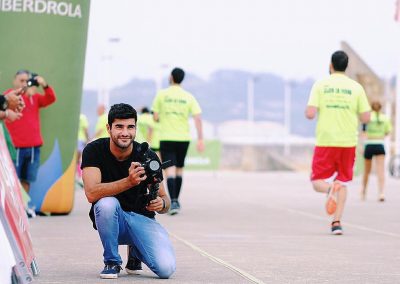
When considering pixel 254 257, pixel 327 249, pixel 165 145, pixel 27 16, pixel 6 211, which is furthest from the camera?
pixel 165 145

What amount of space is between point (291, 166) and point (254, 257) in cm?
5142

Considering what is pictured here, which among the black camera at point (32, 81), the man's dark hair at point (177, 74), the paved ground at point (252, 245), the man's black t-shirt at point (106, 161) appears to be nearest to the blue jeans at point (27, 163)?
the paved ground at point (252, 245)

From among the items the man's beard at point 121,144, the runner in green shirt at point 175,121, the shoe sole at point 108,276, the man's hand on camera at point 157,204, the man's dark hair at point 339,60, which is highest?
the man's dark hair at point 339,60

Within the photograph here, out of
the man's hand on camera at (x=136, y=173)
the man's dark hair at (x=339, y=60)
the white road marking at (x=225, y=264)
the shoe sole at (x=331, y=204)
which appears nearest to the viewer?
the man's hand on camera at (x=136, y=173)

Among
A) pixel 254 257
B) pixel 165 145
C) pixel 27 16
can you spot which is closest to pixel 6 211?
pixel 254 257

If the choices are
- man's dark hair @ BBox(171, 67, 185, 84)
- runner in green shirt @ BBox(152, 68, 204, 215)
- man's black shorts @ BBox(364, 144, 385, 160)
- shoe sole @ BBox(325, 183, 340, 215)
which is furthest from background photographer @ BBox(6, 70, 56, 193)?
man's black shorts @ BBox(364, 144, 385, 160)

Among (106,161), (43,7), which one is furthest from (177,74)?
(106,161)

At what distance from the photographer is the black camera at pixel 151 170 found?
25.7ft

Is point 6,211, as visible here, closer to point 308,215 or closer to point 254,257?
point 254,257

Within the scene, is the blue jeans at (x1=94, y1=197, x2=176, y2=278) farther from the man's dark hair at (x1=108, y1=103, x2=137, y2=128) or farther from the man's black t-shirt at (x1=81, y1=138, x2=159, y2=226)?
the man's dark hair at (x1=108, y1=103, x2=137, y2=128)

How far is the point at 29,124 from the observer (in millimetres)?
14422

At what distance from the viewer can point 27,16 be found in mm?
14539

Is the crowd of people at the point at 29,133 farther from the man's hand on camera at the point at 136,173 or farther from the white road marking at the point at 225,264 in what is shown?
the man's hand on camera at the point at 136,173

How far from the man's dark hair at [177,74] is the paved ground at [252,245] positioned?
1.78 m
